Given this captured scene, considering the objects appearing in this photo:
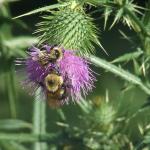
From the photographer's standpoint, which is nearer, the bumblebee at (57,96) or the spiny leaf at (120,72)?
the bumblebee at (57,96)

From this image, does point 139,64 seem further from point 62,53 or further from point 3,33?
point 3,33

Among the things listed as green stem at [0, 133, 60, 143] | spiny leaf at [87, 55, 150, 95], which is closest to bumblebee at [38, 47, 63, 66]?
spiny leaf at [87, 55, 150, 95]

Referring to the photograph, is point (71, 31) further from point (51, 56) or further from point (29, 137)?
point (29, 137)

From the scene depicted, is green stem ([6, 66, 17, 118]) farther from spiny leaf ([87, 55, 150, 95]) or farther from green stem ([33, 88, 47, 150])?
spiny leaf ([87, 55, 150, 95])

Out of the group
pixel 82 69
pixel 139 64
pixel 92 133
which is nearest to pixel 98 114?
pixel 92 133

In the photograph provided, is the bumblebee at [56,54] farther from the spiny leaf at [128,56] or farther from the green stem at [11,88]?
the green stem at [11,88]

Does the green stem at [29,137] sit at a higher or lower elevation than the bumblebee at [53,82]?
lower

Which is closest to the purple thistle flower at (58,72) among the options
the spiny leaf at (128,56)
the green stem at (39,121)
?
the spiny leaf at (128,56)

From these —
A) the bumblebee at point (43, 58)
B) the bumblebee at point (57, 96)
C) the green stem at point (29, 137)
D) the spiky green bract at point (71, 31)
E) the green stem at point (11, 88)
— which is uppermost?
the spiky green bract at point (71, 31)
